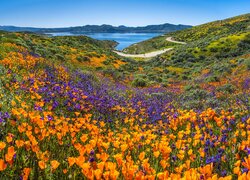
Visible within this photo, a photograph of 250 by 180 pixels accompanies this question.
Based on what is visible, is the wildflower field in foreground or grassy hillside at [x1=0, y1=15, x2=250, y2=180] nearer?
the wildflower field in foreground

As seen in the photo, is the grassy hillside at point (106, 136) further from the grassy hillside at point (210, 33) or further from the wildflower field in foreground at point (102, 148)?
the grassy hillside at point (210, 33)

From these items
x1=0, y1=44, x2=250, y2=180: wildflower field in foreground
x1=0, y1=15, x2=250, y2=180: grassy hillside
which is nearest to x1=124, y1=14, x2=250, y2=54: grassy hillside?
x1=0, y1=15, x2=250, y2=180: grassy hillside

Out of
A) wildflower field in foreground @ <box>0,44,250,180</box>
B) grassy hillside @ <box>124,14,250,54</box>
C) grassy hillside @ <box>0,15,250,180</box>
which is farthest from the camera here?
grassy hillside @ <box>124,14,250,54</box>

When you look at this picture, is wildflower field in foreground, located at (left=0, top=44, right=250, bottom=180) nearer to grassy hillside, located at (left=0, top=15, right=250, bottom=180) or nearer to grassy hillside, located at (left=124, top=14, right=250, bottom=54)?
grassy hillside, located at (left=0, top=15, right=250, bottom=180)

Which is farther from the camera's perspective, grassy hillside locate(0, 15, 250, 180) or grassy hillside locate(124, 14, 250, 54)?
grassy hillside locate(124, 14, 250, 54)

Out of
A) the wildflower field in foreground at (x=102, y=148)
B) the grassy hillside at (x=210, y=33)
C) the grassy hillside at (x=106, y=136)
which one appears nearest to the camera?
the wildflower field in foreground at (x=102, y=148)

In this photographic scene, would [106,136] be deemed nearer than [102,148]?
No

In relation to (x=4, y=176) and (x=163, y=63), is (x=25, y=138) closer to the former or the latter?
(x=4, y=176)

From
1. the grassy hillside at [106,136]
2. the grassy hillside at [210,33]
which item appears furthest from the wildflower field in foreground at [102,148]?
the grassy hillside at [210,33]

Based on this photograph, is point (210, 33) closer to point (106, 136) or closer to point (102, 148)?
point (106, 136)

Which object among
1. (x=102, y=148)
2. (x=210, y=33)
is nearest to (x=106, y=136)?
(x=102, y=148)

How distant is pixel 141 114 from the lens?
8203mm

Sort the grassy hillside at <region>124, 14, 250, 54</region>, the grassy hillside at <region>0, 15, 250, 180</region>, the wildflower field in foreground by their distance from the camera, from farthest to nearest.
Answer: the grassy hillside at <region>124, 14, 250, 54</region>
the grassy hillside at <region>0, 15, 250, 180</region>
the wildflower field in foreground

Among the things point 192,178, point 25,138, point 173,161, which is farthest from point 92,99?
point 192,178
